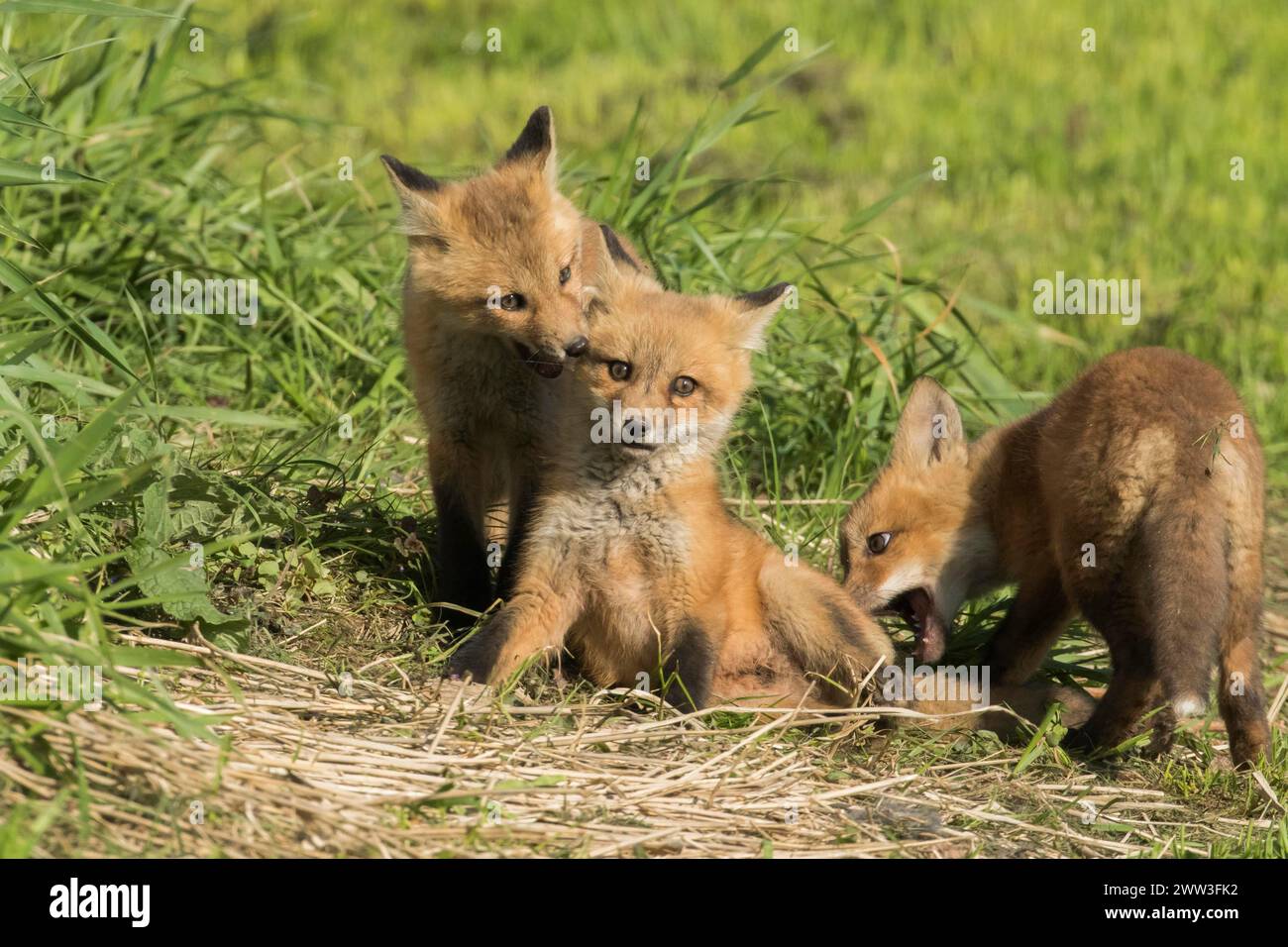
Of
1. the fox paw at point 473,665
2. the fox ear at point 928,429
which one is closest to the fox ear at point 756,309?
the fox ear at point 928,429

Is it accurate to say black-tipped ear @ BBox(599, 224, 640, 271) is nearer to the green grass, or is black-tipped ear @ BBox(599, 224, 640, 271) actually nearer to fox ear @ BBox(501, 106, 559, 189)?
fox ear @ BBox(501, 106, 559, 189)

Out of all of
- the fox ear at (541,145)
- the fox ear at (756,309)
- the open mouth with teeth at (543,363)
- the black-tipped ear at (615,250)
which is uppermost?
the fox ear at (541,145)

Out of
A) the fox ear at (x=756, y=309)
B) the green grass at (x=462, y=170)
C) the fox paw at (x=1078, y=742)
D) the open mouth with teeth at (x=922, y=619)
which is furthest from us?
the open mouth with teeth at (x=922, y=619)

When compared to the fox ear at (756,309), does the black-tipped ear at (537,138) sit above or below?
above

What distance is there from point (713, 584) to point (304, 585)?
51.9 inches

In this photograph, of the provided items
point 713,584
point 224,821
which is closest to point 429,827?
point 224,821

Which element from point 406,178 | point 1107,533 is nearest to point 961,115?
point 406,178

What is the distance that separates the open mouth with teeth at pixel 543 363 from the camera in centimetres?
449

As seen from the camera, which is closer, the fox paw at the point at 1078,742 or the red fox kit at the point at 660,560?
the red fox kit at the point at 660,560

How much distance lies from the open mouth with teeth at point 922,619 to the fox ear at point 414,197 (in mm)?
2101

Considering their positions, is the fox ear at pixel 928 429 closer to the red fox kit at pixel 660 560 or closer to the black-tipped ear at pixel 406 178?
the red fox kit at pixel 660 560

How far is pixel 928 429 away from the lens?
17.2 feet

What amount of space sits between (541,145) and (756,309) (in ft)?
3.62

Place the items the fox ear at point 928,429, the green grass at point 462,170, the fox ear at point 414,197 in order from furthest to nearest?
1. the fox ear at point 928,429
2. the fox ear at point 414,197
3. the green grass at point 462,170
